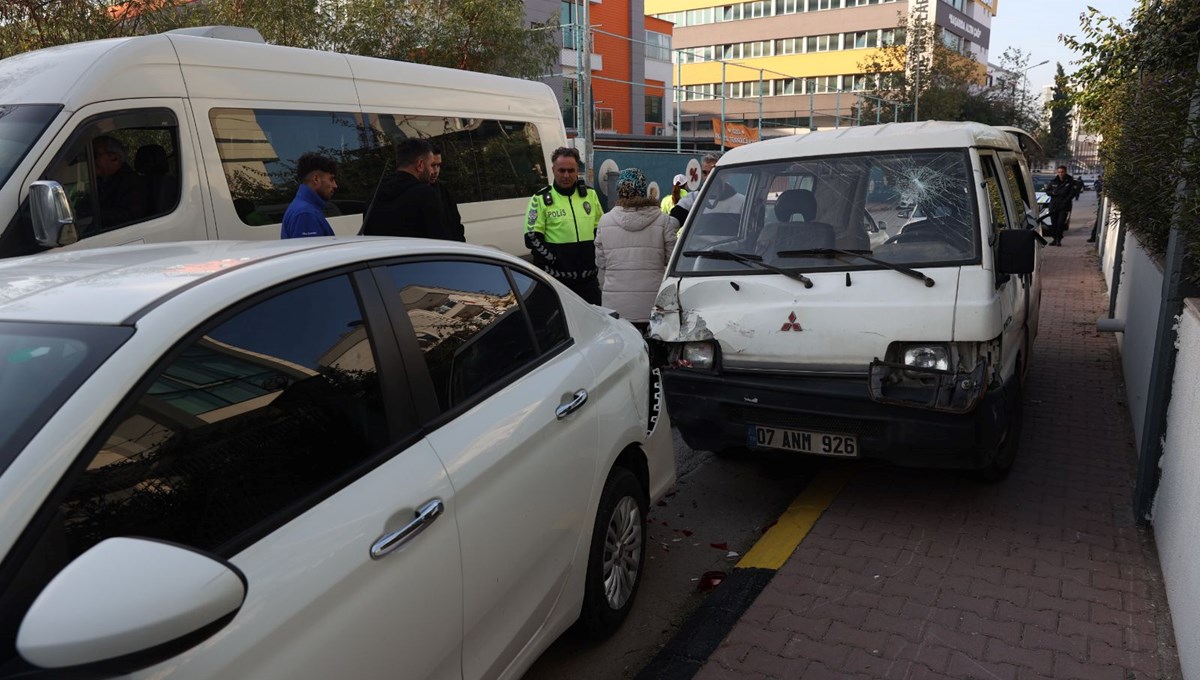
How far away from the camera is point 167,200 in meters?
5.98

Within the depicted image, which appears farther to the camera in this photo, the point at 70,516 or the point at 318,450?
the point at 318,450

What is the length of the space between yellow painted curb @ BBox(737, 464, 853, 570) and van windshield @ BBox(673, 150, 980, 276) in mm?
1349

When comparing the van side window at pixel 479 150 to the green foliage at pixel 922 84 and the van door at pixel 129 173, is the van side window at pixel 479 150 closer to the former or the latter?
the van door at pixel 129 173

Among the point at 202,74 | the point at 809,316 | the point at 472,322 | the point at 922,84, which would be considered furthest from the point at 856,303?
the point at 922,84

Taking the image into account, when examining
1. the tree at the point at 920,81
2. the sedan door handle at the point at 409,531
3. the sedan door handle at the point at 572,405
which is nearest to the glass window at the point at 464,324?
the sedan door handle at the point at 572,405

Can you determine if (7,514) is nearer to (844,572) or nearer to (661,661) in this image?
(661,661)

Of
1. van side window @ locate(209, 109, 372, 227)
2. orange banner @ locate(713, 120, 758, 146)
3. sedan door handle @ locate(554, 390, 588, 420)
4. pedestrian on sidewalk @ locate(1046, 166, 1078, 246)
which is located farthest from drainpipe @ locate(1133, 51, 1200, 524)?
orange banner @ locate(713, 120, 758, 146)

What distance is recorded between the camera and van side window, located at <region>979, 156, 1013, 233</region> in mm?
4914

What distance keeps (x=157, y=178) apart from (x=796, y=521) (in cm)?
488

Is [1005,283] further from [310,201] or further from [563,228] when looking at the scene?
[310,201]

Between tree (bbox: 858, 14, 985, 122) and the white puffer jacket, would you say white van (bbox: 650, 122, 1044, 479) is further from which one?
tree (bbox: 858, 14, 985, 122)

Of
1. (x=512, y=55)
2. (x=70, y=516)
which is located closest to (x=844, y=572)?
(x=70, y=516)

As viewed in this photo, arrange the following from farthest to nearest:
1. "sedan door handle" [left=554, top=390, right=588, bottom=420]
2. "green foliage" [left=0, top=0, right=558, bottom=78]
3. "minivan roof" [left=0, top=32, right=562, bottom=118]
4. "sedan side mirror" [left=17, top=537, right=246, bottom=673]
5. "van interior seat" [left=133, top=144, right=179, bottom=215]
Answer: "green foliage" [left=0, top=0, right=558, bottom=78] < "van interior seat" [left=133, top=144, right=179, bottom=215] < "minivan roof" [left=0, top=32, right=562, bottom=118] < "sedan door handle" [left=554, top=390, right=588, bottom=420] < "sedan side mirror" [left=17, top=537, right=246, bottom=673]

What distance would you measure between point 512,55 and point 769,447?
1561cm
